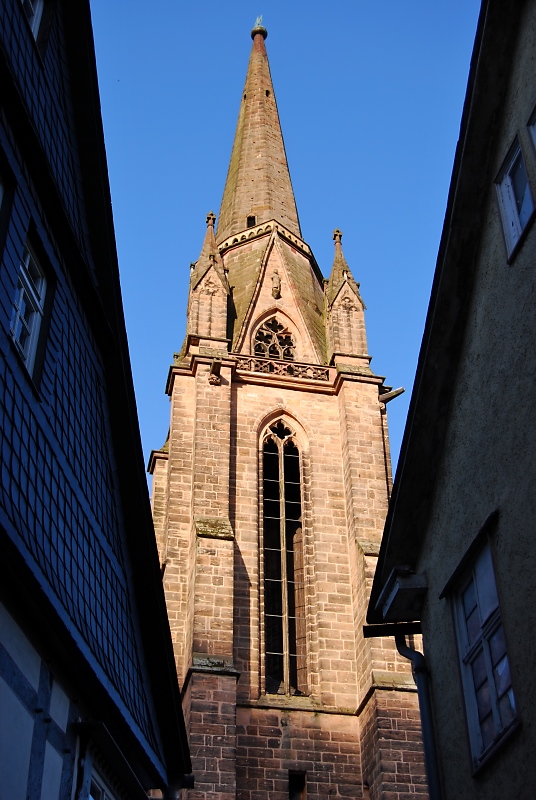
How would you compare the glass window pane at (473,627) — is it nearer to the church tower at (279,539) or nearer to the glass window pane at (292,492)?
the church tower at (279,539)

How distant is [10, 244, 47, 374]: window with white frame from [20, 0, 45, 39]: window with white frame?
215 centimetres

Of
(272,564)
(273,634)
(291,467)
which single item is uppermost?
(291,467)

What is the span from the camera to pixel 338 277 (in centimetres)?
2756

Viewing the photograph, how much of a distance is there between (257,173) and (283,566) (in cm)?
1660

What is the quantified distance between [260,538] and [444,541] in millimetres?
13278

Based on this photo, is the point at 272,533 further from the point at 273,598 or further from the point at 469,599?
the point at 469,599

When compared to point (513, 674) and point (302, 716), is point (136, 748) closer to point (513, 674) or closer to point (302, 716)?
point (513, 674)

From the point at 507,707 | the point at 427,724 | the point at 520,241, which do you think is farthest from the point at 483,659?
the point at 520,241

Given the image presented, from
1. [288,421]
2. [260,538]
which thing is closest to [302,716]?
[260,538]

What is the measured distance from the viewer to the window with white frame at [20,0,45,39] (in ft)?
26.9

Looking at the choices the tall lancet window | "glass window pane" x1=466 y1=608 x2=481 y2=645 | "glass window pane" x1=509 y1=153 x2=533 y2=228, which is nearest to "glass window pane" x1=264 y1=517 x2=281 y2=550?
the tall lancet window

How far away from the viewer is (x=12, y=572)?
5.79 metres

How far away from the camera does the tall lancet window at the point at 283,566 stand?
1975cm

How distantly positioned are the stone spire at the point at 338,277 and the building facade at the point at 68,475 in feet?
58.0
